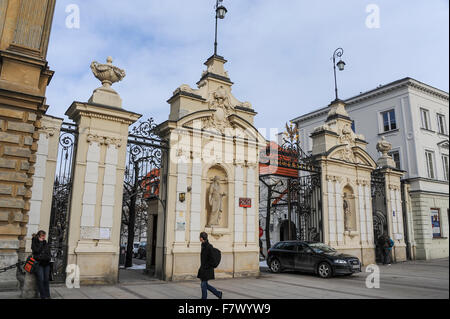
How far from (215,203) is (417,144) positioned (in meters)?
19.1

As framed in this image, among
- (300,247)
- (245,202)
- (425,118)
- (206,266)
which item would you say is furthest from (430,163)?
(206,266)

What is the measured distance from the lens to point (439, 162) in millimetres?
26516

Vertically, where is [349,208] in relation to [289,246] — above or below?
above

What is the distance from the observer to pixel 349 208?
19.0 metres

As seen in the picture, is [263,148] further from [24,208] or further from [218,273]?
[24,208]

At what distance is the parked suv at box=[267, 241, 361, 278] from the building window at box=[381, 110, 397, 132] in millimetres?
16663

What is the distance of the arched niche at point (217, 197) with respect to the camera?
13789 millimetres

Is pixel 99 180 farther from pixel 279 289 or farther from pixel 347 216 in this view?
pixel 347 216

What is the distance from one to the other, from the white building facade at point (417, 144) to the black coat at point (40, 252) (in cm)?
2119

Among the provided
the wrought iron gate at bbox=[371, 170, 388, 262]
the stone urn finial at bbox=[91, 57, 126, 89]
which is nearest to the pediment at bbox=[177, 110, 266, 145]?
the stone urn finial at bbox=[91, 57, 126, 89]

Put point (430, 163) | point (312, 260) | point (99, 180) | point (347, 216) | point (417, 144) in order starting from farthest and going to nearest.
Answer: point (430, 163) < point (417, 144) < point (347, 216) < point (312, 260) < point (99, 180)

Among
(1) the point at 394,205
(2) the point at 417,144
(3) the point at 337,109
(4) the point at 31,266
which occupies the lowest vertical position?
(4) the point at 31,266

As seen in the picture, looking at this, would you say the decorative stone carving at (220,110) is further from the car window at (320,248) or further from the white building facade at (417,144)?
the white building facade at (417,144)

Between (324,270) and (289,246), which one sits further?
(289,246)
